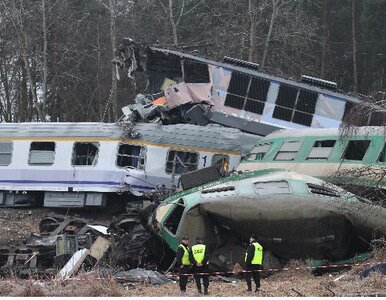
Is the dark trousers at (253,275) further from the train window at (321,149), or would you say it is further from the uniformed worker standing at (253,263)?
the train window at (321,149)

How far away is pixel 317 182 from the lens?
587 inches

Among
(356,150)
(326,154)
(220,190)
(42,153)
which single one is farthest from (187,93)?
(220,190)

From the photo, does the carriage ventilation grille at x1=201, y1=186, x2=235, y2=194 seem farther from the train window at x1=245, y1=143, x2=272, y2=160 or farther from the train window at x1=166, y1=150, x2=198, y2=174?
the train window at x1=166, y1=150, x2=198, y2=174

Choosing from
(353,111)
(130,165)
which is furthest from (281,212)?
(130,165)

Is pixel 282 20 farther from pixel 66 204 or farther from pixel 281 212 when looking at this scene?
pixel 281 212

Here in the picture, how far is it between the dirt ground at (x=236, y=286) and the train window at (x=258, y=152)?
5.72 m

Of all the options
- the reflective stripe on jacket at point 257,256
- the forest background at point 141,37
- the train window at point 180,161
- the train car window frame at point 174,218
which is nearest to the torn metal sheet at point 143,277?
the train car window frame at point 174,218

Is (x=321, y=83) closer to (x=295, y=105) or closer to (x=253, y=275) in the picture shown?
(x=295, y=105)

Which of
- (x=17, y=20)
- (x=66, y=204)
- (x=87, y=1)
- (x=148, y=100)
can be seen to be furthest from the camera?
(x=87, y=1)

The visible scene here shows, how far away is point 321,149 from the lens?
18.1 meters

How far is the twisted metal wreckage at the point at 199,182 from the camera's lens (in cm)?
1432

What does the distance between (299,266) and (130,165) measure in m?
8.93

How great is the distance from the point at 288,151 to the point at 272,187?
176 inches

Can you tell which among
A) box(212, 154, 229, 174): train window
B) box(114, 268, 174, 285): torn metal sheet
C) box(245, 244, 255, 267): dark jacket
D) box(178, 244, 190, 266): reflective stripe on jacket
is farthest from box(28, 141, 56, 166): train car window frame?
box(245, 244, 255, 267): dark jacket
